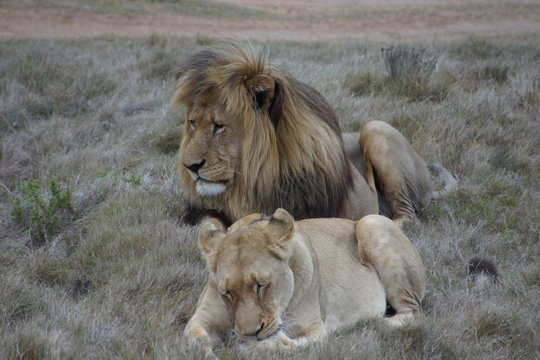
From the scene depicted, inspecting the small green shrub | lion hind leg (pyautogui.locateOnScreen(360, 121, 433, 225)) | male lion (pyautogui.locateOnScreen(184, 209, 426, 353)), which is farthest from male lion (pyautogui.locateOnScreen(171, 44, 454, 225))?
the small green shrub

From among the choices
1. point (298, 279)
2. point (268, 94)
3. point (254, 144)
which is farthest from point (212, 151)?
point (298, 279)

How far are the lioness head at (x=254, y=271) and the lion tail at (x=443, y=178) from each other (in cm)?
314

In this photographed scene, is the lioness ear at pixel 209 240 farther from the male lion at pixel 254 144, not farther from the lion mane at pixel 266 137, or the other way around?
the lion mane at pixel 266 137

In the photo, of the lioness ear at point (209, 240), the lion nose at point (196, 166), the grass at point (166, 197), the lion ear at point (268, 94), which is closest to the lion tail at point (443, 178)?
the grass at point (166, 197)

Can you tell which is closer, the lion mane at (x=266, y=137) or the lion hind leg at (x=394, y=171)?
the lion mane at (x=266, y=137)

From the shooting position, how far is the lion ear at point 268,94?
4941mm

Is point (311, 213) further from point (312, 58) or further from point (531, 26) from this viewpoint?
point (531, 26)

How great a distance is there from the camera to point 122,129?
323 inches

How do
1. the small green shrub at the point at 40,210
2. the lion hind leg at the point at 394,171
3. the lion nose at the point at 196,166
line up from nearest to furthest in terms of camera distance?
the lion nose at the point at 196,166, the small green shrub at the point at 40,210, the lion hind leg at the point at 394,171

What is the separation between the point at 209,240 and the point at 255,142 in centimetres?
133

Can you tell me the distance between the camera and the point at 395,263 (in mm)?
4461

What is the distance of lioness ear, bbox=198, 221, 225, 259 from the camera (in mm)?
3717

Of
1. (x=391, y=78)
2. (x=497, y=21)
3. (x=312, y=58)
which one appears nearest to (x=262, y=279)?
(x=391, y=78)

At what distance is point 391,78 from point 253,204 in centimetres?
472
